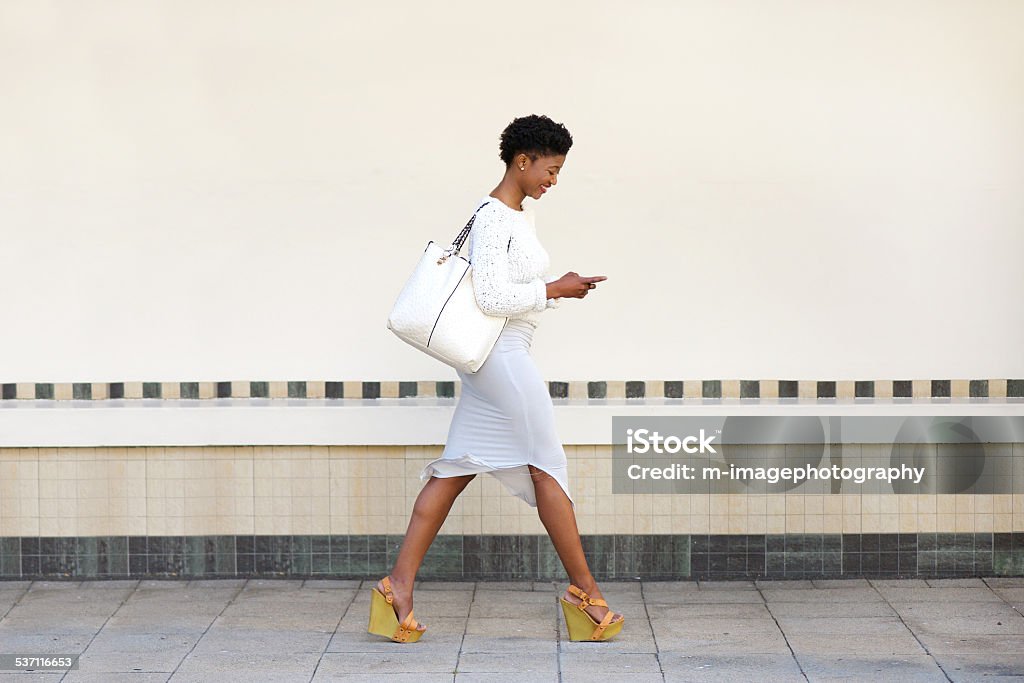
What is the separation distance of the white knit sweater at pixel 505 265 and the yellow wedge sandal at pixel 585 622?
1.04 metres

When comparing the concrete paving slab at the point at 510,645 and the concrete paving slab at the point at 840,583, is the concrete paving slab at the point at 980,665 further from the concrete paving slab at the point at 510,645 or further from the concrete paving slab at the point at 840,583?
the concrete paving slab at the point at 510,645

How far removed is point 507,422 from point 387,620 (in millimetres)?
830

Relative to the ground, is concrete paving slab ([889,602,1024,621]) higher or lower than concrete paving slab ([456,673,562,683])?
higher

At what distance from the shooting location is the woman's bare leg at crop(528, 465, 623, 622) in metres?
4.71

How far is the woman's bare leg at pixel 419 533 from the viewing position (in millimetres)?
4715

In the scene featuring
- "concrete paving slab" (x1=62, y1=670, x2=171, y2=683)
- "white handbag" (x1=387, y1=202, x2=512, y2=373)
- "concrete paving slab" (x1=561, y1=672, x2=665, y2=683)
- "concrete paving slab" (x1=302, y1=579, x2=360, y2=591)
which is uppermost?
"white handbag" (x1=387, y1=202, x2=512, y2=373)

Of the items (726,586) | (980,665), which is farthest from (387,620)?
(980,665)


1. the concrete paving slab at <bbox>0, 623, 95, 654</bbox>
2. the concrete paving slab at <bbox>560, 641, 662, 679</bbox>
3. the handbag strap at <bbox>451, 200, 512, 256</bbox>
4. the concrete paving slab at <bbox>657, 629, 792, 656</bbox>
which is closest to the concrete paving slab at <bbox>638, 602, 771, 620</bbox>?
the concrete paving slab at <bbox>657, 629, 792, 656</bbox>

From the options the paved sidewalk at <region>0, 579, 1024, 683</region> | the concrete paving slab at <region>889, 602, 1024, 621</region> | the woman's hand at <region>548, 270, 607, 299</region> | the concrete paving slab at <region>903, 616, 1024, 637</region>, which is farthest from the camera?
the concrete paving slab at <region>889, 602, 1024, 621</region>

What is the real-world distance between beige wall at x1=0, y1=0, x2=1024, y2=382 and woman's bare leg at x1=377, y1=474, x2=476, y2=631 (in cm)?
85

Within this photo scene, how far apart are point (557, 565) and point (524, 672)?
3.95 ft

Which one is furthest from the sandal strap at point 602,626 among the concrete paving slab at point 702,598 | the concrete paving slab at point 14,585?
the concrete paving slab at point 14,585

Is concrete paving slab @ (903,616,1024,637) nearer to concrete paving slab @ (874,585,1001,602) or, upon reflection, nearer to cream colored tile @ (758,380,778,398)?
concrete paving slab @ (874,585,1001,602)

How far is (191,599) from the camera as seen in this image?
532 centimetres
